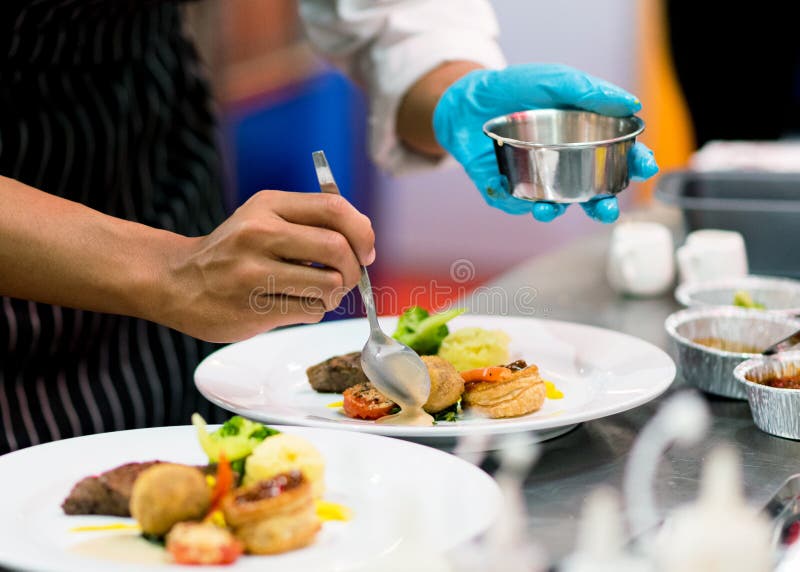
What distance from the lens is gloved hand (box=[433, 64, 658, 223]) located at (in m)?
1.59

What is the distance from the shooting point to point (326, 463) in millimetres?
1206

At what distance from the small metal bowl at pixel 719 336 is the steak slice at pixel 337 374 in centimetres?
50

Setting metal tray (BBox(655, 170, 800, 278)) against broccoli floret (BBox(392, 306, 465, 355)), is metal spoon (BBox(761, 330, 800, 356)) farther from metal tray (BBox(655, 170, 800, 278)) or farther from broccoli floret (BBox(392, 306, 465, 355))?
metal tray (BBox(655, 170, 800, 278))

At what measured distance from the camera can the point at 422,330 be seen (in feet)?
5.29

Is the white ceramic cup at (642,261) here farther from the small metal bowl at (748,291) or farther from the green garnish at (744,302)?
the green garnish at (744,302)


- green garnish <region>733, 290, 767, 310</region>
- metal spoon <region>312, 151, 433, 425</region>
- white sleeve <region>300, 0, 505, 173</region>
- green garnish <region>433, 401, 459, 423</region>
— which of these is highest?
white sleeve <region>300, 0, 505, 173</region>

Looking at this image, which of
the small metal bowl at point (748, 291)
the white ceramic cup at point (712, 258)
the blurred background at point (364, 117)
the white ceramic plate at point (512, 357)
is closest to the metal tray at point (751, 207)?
the white ceramic cup at point (712, 258)

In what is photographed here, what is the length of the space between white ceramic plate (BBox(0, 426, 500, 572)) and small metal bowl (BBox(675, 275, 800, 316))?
95 cm

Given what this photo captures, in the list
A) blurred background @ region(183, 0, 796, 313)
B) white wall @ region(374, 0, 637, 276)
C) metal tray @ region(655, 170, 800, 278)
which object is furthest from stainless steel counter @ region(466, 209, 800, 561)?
white wall @ region(374, 0, 637, 276)

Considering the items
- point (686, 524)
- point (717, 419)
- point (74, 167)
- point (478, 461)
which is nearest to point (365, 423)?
point (478, 461)

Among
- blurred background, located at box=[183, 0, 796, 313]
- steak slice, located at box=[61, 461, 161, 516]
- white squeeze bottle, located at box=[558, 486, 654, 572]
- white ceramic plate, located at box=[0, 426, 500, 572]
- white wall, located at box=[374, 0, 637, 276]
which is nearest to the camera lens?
white squeeze bottle, located at box=[558, 486, 654, 572]

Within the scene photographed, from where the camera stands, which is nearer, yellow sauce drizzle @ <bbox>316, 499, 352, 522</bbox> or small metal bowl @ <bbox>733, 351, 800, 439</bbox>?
yellow sauce drizzle @ <bbox>316, 499, 352, 522</bbox>

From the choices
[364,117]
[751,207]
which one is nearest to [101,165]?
[751,207]

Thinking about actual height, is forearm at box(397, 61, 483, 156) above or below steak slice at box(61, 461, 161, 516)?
above
